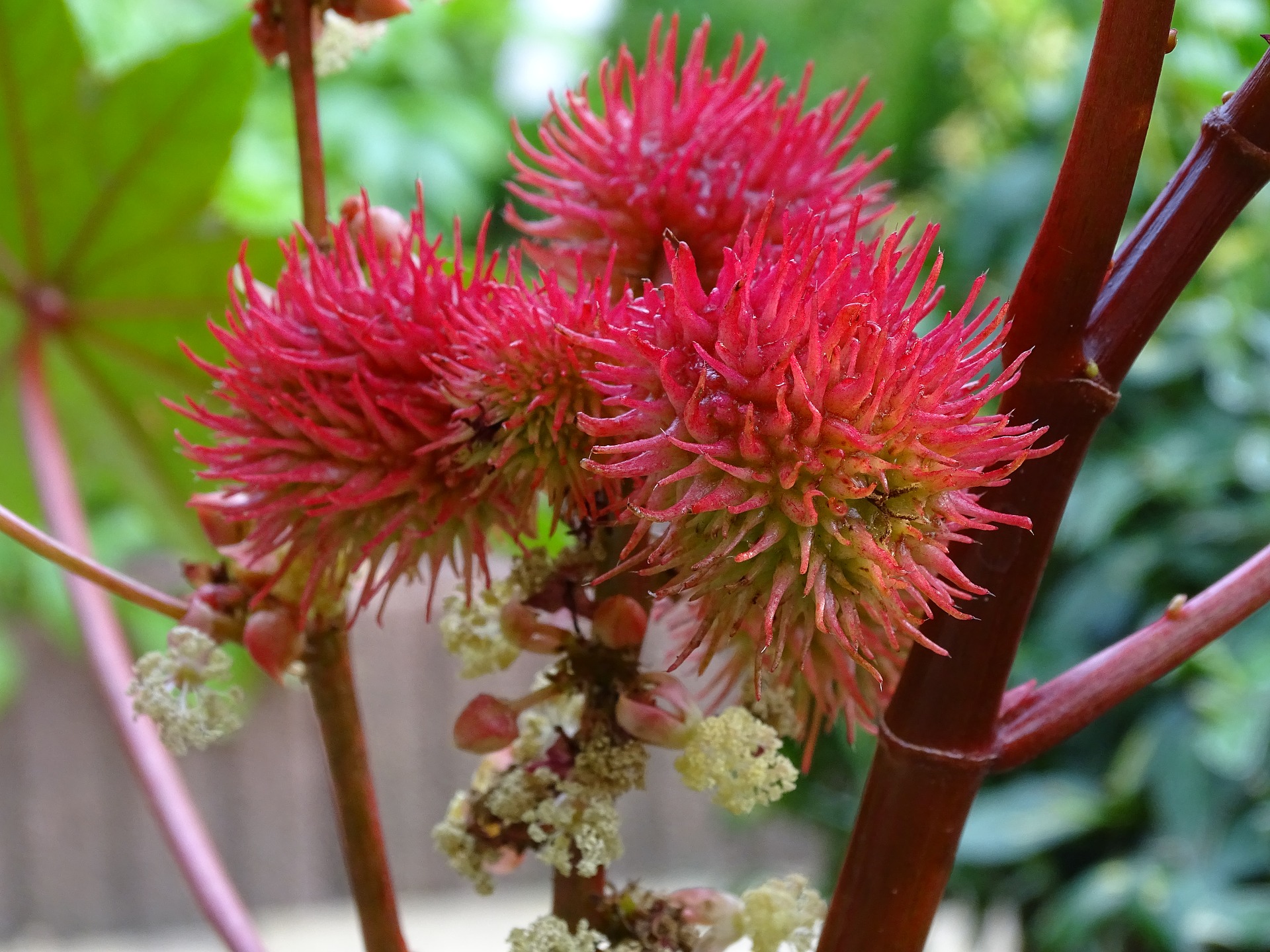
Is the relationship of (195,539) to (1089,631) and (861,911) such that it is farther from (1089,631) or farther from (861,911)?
(1089,631)

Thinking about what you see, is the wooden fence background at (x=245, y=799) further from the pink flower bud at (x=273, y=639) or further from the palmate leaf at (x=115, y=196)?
the pink flower bud at (x=273, y=639)

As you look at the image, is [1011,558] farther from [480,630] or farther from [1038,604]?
[1038,604]

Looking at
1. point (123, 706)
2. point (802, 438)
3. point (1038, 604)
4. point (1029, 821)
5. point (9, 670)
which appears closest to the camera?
point (802, 438)

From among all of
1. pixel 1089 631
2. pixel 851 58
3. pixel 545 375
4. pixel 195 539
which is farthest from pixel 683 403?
pixel 851 58

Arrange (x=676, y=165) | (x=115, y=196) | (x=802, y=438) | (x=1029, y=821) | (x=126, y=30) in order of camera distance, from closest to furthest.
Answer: (x=802, y=438) < (x=676, y=165) < (x=115, y=196) < (x=126, y=30) < (x=1029, y=821)

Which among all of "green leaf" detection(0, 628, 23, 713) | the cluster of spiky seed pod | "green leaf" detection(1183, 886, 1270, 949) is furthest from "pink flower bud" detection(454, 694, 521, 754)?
"green leaf" detection(0, 628, 23, 713)

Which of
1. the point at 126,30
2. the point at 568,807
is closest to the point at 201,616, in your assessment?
the point at 568,807

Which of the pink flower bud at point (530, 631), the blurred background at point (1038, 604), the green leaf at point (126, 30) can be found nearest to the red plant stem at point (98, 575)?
the pink flower bud at point (530, 631)
